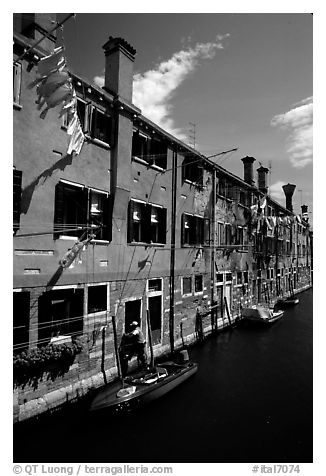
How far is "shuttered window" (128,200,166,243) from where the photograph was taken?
1258 centimetres

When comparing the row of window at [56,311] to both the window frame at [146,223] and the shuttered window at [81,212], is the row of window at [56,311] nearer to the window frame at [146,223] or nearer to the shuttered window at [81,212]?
the shuttered window at [81,212]

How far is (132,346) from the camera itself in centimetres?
1209

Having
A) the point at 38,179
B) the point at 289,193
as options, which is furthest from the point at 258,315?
the point at 289,193

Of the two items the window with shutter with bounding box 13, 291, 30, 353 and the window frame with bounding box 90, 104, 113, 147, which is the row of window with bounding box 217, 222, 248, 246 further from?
the window with shutter with bounding box 13, 291, 30, 353

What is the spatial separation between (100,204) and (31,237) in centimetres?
307

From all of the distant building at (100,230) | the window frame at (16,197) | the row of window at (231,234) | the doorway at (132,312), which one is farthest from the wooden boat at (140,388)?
the row of window at (231,234)

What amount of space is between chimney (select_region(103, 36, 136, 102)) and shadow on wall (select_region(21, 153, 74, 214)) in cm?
383

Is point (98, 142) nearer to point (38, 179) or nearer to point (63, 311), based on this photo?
point (38, 179)

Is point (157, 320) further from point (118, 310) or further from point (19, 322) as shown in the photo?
point (19, 322)

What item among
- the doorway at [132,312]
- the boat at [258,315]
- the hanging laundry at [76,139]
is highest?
the hanging laundry at [76,139]

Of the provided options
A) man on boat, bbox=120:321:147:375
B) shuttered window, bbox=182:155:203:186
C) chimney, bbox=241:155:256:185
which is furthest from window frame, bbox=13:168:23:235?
chimney, bbox=241:155:256:185

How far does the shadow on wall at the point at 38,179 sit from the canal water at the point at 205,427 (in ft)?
19.3

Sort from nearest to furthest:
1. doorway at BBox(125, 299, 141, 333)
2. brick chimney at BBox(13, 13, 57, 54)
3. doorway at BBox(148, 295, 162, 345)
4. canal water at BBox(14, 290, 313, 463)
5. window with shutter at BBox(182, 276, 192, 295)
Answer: canal water at BBox(14, 290, 313, 463)
brick chimney at BBox(13, 13, 57, 54)
doorway at BBox(125, 299, 141, 333)
doorway at BBox(148, 295, 162, 345)
window with shutter at BBox(182, 276, 192, 295)

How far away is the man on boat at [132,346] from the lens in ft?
38.5
